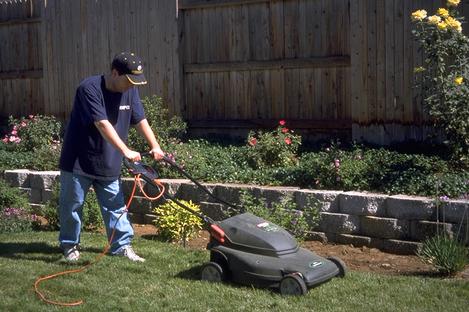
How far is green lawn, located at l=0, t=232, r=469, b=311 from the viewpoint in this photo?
5.86m

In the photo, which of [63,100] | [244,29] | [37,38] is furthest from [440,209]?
[37,38]

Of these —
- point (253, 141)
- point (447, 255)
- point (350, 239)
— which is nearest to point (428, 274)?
point (447, 255)

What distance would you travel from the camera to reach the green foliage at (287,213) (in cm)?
766

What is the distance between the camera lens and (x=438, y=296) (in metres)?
5.99

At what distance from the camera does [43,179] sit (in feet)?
32.3

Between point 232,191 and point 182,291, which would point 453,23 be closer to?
point 232,191

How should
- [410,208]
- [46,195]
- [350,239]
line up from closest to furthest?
[410,208] < [350,239] < [46,195]

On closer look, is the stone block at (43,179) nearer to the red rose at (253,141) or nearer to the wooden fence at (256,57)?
the wooden fence at (256,57)

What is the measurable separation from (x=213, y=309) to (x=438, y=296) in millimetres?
1630

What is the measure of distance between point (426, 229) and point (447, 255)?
827mm

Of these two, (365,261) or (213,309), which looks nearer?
(213,309)

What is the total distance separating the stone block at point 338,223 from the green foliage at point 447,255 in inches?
46.8

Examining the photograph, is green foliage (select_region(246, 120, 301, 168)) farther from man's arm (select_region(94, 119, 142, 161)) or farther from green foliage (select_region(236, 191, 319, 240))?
man's arm (select_region(94, 119, 142, 161))

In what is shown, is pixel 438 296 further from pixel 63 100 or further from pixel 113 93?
pixel 63 100
